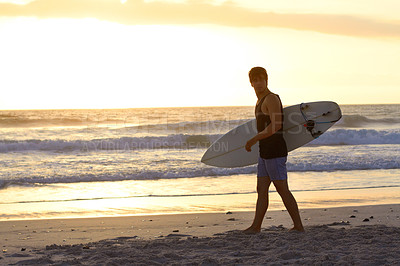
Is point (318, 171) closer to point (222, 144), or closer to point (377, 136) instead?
point (222, 144)

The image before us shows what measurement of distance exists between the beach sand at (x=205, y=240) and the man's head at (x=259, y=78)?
4.48ft

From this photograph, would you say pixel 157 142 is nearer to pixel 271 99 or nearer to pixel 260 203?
pixel 260 203

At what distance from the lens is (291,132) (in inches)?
216

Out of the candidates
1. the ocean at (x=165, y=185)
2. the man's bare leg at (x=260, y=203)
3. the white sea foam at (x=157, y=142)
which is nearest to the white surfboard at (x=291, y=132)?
the ocean at (x=165, y=185)

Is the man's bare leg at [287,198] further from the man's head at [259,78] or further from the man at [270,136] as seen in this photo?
the man's head at [259,78]

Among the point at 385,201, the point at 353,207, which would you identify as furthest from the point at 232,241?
the point at 385,201

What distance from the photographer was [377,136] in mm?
22547

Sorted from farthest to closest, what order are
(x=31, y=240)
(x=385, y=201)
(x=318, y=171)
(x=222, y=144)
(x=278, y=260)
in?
(x=318, y=171), (x=385, y=201), (x=222, y=144), (x=31, y=240), (x=278, y=260)

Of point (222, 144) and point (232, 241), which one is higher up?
point (222, 144)

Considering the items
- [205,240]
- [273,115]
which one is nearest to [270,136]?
[273,115]

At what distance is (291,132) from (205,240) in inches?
72.3

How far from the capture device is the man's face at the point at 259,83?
4.38 m

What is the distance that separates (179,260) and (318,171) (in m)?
8.05

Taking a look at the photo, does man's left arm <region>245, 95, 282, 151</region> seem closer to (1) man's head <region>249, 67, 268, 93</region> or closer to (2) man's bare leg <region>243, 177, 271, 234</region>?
(1) man's head <region>249, 67, 268, 93</region>
